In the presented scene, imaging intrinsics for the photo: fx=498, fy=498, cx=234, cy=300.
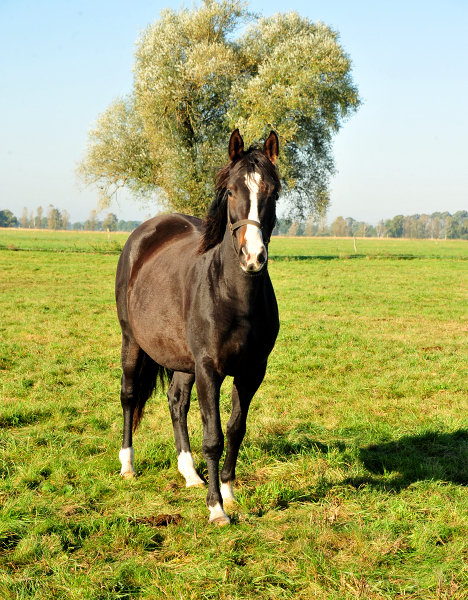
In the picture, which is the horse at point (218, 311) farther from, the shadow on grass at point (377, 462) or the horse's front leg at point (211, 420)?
the shadow on grass at point (377, 462)

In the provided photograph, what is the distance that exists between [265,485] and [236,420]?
0.60 m

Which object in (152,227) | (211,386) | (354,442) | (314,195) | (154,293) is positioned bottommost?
(354,442)

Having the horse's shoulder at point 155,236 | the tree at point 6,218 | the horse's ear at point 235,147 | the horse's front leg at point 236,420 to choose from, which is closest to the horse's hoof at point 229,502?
the horse's front leg at point 236,420

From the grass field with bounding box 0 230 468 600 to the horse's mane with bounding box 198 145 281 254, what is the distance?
1.97 meters

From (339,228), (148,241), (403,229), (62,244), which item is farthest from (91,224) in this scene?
(148,241)

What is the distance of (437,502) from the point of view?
146 inches

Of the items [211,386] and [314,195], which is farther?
[314,195]

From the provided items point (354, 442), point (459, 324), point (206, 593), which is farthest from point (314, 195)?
point (206, 593)

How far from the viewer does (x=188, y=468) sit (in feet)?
13.9

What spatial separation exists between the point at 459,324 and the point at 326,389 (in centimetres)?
636

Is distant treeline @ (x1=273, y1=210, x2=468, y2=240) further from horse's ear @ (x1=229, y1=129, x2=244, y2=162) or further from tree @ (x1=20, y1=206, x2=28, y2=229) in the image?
horse's ear @ (x1=229, y1=129, x2=244, y2=162)

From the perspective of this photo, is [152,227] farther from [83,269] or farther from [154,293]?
[83,269]

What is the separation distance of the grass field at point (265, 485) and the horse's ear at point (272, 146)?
252 centimetres

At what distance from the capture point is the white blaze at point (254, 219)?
2920 millimetres
